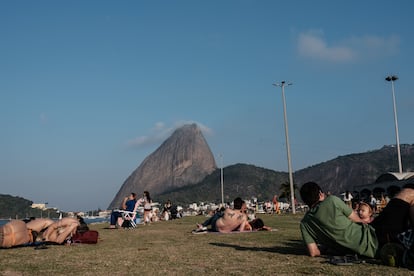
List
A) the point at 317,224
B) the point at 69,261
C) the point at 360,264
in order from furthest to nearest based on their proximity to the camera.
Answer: the point at 69,261
the point at 317,224
the point at 360,264

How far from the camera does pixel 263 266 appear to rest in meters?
5.86

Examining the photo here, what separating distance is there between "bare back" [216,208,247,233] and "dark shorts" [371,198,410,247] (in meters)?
6.51

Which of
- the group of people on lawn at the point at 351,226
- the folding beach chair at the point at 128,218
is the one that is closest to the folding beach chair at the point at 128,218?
the folding beach chair at the point at 128,218

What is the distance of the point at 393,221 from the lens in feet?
19.5

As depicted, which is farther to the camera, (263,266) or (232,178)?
(232,178)

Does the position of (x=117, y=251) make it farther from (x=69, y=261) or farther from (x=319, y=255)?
(x=319, y=255)

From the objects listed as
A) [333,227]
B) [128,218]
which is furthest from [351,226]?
[128,218]

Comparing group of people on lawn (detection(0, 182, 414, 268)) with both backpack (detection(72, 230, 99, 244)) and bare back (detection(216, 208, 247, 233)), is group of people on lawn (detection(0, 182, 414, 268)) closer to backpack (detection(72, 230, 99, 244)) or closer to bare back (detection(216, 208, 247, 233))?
bare back (detection(216, 208, 247, 233))

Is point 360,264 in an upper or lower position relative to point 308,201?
lower

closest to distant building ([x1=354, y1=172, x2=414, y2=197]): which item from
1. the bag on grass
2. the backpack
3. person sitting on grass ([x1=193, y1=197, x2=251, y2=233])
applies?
person sitting on grass ([x1=193, y1=197, x2=251, y2=233])

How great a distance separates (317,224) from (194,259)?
1954 mm

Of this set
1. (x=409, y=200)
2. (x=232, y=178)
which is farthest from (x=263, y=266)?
(x=232, y=178)

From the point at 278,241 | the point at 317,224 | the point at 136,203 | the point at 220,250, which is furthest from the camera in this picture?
the point at 136,203

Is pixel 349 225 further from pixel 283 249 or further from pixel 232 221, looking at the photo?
pixel 232 221
